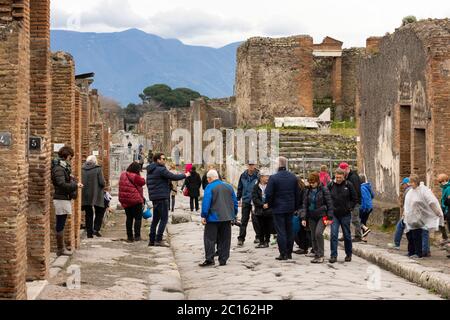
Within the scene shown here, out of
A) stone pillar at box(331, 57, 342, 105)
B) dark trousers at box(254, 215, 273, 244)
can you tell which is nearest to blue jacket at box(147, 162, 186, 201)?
dark trousers at box(254, 215, 273, 244)

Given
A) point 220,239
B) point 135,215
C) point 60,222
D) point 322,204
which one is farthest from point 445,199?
point 60,222

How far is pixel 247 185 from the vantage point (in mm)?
18250

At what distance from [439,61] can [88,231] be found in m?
7.75

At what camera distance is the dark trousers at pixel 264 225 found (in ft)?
57.4

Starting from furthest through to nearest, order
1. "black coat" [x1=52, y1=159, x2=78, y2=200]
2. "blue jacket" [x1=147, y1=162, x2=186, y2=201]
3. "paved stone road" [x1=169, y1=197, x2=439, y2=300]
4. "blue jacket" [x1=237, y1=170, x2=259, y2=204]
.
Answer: "blue jacket" [x1=237, y1=170, x2=259, y2=204], "blue jacket" [x1=147, y1=162, x2=186, y2=201], "black coat" [x1=52, y1=159, x2=78, y2=200], "paved stone road" [x1=169, y1=197, x2=439, y2=300]

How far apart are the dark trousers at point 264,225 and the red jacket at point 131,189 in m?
2.44

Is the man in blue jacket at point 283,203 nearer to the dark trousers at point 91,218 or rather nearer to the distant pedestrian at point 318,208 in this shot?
the distant pedestrian at point 318,208

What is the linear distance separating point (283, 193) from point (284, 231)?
60 cm

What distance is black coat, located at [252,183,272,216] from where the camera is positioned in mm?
17188

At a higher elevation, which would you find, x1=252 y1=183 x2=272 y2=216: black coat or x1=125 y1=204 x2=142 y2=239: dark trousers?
x1=252 y1=183 x2=272 y2=216: black coat

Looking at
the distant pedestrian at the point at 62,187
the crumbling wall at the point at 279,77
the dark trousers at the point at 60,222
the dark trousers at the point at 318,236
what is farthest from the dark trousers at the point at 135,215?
the crumbling wall at the point at 279,77

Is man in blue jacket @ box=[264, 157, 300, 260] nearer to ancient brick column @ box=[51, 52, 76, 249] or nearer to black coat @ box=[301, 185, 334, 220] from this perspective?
black coat @ box=[301, 185, 334, 220]

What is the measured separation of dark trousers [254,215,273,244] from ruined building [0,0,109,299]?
323 centimetres

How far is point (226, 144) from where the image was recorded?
46438 mm
